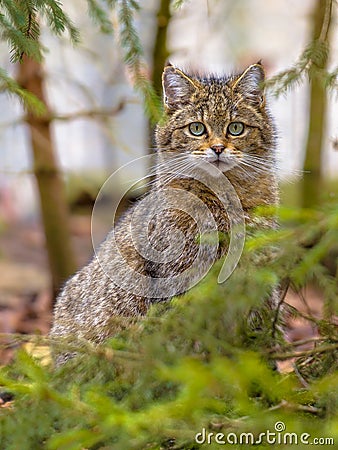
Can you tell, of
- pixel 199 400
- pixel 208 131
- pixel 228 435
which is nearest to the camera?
pixel 199 400

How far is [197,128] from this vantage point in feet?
11.3

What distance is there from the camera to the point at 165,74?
350 cm

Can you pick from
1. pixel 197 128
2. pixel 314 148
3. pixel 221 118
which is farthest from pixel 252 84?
pixel 314 148

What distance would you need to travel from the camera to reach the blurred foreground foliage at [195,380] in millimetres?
1805

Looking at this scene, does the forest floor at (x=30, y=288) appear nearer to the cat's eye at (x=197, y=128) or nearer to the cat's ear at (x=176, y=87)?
the cat's eye at (x=197, y=128)

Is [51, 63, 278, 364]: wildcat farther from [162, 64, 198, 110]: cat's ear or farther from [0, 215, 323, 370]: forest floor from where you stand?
[0, 215, 323, 370]: forest floor

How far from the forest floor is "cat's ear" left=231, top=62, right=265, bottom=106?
41.2 inches

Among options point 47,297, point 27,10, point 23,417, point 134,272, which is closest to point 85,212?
point 47,297

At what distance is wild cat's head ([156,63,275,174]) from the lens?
11.2 feet

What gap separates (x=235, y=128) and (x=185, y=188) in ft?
1.34

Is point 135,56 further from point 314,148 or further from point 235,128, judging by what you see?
point 314,148

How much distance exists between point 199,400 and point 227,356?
1.21 feet

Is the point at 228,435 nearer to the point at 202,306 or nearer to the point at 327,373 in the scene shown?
the point at 202,306

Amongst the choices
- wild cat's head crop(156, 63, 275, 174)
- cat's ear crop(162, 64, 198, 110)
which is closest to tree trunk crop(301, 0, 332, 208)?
wild cat's head crop(156, 63, 275, 174)
